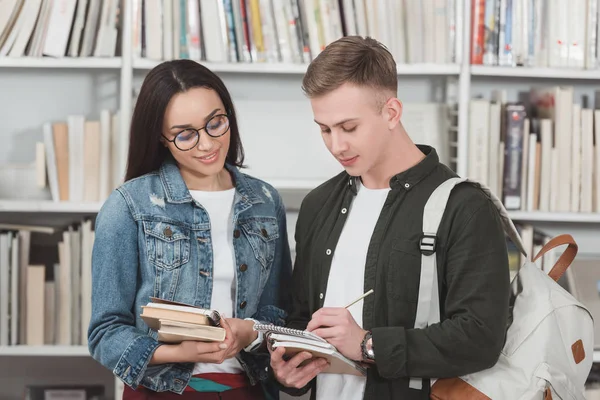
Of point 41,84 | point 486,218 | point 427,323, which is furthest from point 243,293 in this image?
point 41,84

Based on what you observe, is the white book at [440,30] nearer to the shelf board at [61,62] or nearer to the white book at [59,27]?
the shelf board at [61,62]

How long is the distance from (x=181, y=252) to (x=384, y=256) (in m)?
0.40

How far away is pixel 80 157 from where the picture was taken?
2.34 metres

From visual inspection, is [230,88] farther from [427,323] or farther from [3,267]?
[427,323]

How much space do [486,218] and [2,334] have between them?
1629 mm

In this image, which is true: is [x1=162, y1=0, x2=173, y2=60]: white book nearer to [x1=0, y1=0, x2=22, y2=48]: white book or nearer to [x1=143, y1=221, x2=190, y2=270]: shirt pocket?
[x1=0, y1=0, x2=22, y2=48]: white book

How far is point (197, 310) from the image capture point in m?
1.30

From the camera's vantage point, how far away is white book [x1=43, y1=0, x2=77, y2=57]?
89.1 inches

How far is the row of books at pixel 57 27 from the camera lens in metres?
2.27

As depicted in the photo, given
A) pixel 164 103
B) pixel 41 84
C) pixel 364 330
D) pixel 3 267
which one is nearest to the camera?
pixel 364 330

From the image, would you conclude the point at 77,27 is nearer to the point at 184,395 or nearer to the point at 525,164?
the point at 184,395

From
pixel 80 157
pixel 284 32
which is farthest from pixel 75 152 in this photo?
pixel 284 32

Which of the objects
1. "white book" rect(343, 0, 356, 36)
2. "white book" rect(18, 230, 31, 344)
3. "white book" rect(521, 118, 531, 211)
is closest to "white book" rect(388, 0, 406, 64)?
"white book" rect(343, 0, 356, 36)

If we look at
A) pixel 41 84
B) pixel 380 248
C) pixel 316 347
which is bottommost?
pixel 316 347
